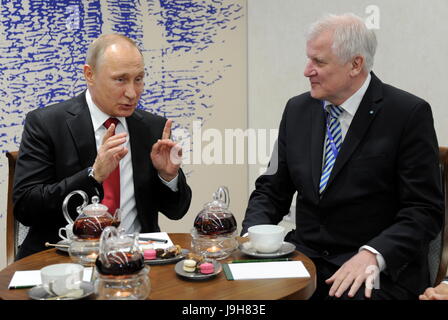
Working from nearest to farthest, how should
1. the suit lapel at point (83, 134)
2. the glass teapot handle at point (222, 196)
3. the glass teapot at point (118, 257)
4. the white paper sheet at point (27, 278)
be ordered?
the glass teapot at point (118, 257) < the white paper sheet at point (27, 278) < the glass teapot handle at point (222, 196) < the suit lapel at point (83, 134)

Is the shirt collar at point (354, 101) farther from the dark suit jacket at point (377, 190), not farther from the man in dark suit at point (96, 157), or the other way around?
the man in dark suit at point (96, 157)

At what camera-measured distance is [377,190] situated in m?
2.22

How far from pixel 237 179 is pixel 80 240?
2560mm

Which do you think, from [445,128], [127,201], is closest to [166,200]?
[127,201]

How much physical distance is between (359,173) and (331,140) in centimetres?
20

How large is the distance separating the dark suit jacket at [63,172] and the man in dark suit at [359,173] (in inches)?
19.2

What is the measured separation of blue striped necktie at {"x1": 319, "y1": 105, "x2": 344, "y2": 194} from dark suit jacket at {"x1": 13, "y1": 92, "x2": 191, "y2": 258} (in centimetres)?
68

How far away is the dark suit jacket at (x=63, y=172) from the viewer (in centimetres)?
230

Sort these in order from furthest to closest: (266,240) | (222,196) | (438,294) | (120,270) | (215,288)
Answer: (222,196) → (266,240) → (438,294) → (215,288) → (120,270)

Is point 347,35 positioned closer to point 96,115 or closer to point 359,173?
point 359,173

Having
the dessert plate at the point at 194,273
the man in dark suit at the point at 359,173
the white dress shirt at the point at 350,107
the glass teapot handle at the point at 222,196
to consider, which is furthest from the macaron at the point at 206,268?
the white dress shirt at the point at 350,107

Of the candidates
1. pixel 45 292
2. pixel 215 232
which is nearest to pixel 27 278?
pixel 45 292

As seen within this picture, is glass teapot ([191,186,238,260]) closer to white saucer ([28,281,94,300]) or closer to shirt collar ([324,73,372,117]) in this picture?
white saucer ([28,281,94,300])
